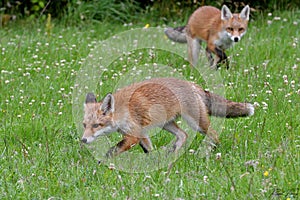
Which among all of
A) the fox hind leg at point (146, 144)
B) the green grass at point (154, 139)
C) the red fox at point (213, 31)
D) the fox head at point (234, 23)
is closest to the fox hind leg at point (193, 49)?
the red fox at point (213, 31)

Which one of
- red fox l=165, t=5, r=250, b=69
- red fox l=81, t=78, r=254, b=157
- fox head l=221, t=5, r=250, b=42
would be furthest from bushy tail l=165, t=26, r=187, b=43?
red fox l=81, t=78, r=254, b=157

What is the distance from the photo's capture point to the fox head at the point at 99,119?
626cm

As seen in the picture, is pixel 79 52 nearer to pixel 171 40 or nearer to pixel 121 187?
pixel 171 40

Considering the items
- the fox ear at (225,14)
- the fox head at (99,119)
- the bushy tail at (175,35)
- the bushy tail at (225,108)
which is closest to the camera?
the fox head at (99,119)

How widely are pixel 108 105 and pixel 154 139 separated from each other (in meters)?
0.83

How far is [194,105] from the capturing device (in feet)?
21.9

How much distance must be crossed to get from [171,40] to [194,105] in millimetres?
4851

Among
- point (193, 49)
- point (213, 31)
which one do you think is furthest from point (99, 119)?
point (213, 31)

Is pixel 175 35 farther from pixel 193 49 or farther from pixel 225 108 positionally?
pixel 225 108

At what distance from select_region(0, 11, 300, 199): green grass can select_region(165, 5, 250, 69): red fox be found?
0.22m

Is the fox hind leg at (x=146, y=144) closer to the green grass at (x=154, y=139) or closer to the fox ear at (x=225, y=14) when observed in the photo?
the green grass at (x=154, y=139)

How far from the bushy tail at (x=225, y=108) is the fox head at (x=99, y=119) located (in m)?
1.05

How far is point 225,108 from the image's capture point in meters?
6.81

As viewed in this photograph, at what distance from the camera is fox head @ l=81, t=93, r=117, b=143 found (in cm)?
626
